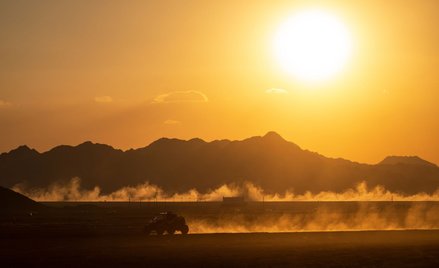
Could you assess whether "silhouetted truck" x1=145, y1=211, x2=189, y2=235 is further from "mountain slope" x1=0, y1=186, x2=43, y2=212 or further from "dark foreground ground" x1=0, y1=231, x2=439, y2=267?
"mountain slope" x1=0, y1=186, x2=43, y2=212

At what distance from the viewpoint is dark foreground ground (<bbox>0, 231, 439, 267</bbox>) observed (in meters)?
56.6

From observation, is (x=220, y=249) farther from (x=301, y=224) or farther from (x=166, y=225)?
(x=301, y=224)

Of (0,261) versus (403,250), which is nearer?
(0,261)

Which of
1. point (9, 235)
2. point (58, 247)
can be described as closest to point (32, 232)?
point (9, 235)

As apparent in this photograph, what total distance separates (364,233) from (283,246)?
73.6 feet

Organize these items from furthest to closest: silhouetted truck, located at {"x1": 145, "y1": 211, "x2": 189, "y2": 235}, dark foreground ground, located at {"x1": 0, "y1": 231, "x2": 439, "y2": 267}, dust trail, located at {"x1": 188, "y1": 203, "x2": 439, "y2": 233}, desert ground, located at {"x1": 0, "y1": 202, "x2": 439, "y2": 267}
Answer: dust trail, located at {"x1": 188, "y1": 203, "x2": 439, "y2": 233}, silhouetted truck, located at {"x1": 145, "y1": 211, "x2": 189, "y2": 235}, desert ground, located at {"x1": 0, "y1": 202, "x2": 439, "y2": 267}, dark foreground ground, located at {"x1": 0, "y1": 231, "x2": 439, "y2": 267}

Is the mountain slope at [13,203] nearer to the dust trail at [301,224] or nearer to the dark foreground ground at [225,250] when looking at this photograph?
the dust trail at [301,224]

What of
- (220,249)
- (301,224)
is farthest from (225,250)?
(301,224)

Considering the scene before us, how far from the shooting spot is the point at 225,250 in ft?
216

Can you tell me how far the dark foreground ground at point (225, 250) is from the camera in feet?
186

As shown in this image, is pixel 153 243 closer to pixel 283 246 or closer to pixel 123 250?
pixel 123 250

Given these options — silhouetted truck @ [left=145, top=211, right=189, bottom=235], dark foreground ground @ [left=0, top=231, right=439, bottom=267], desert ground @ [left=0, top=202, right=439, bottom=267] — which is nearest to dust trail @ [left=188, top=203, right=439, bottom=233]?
silhouetted truck @ [left=145, top=211, right=189, bottom=235]

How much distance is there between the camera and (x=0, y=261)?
56.6m

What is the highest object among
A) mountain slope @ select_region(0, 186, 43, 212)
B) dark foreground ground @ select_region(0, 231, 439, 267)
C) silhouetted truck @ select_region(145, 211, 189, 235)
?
mountain slope @ select_region(0, 186, 43, 212)
